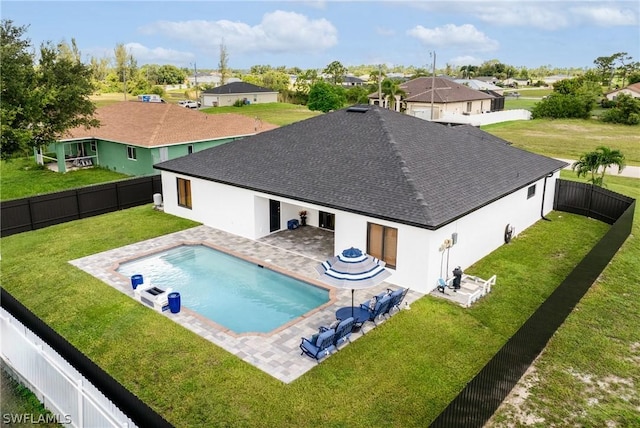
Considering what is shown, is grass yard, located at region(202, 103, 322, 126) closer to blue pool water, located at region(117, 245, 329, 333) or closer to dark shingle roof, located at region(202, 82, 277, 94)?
dark shingle roof, located at region(202, 82, 277, 94)

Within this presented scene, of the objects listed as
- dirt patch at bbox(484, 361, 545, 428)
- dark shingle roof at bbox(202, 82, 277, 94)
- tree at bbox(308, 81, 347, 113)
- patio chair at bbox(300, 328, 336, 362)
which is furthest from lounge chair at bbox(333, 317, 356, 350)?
dark shingle roof at bbox(202, 82, 277, 94)

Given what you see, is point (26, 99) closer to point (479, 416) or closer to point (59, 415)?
point (59, 415)

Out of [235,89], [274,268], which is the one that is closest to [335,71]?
[235,89]

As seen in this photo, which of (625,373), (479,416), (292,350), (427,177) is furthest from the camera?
(427,177)

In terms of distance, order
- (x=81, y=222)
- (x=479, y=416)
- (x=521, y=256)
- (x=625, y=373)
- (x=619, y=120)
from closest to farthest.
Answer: (x=479, y=416) < (x=625, y=373) < (x=521, y=256) < (x=81, y=222) < (x=619, y=120)

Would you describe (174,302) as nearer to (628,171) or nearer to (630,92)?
(628,171)

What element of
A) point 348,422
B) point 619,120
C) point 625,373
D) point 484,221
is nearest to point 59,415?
point 348,422
